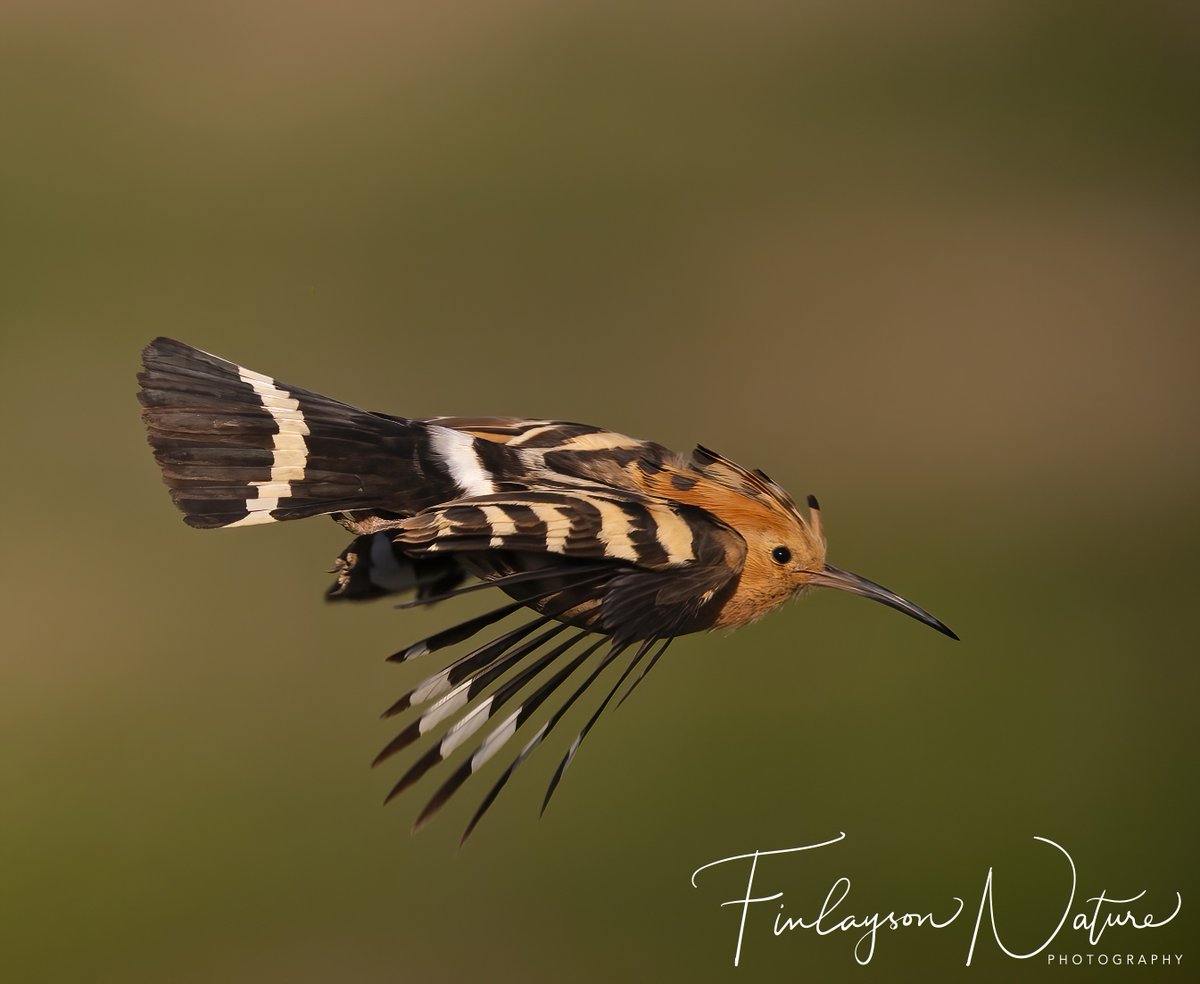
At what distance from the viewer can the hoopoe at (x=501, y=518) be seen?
144cm

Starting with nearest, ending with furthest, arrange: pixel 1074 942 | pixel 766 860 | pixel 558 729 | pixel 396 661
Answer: pixel 396 661
pixel 1074 942
pixel 766 860
pixel 558 729

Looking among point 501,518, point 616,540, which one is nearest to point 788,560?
point 616,540

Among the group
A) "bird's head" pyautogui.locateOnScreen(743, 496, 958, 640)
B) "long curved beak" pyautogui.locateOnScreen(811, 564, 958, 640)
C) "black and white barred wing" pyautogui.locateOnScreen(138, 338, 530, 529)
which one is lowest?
"long curved beak" pyautogui.locateOnScreen(811, 564, 958, 640)

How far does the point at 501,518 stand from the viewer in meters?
1.43

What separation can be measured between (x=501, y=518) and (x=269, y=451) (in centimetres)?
29

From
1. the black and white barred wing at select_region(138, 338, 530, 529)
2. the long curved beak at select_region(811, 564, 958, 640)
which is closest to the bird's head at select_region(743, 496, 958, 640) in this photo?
the long curved beak at select_region(811, 564, 958, 640)

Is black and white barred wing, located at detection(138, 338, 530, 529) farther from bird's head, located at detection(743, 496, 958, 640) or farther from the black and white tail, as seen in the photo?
bird's head, located at detection(743, 496, 958, 640)

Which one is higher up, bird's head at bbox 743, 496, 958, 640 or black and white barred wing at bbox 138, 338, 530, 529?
black and white barred wing at bbox 138, 338, 530, 529

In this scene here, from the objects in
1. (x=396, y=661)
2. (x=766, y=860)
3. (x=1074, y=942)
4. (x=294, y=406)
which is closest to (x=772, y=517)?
(x=396, y=661)

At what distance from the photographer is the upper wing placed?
143 cm

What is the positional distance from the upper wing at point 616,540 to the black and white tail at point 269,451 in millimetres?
88

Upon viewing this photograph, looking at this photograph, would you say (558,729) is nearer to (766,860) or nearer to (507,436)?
(766,860)

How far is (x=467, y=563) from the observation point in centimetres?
160

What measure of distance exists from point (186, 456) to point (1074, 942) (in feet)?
8.41
